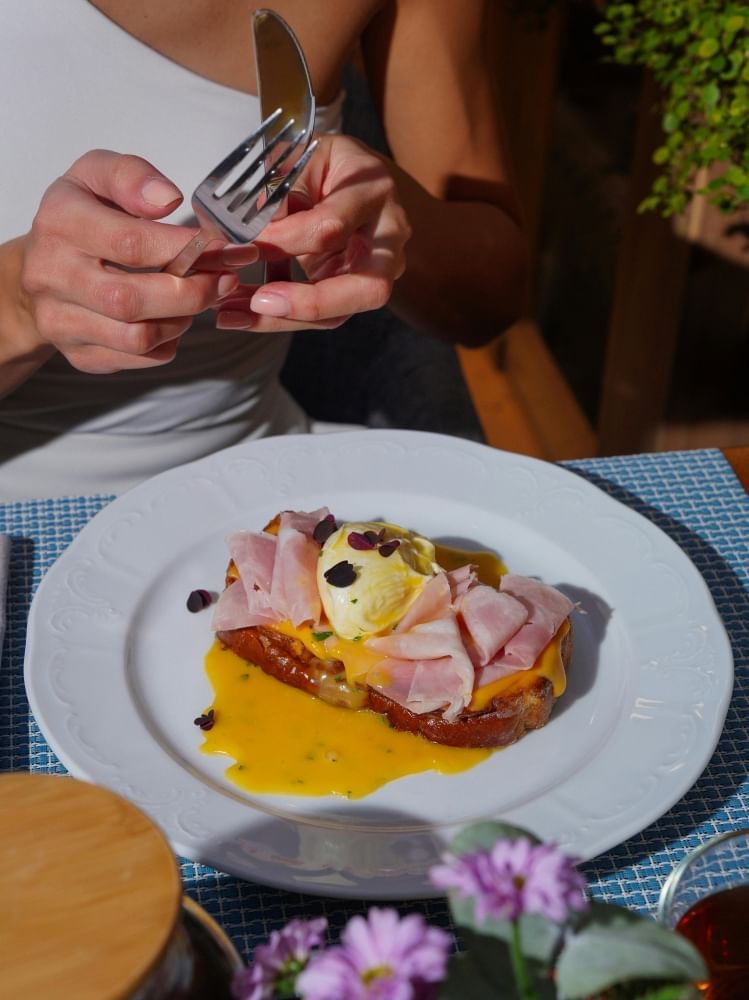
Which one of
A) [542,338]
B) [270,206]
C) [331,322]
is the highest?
[270,206]

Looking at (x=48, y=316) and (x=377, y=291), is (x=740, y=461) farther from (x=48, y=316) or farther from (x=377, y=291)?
(x=48, y=316)

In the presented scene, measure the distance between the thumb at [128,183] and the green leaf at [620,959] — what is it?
85 centimetres

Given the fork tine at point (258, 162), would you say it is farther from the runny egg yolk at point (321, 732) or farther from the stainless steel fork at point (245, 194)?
the runny egg yolk at point (321, 732)

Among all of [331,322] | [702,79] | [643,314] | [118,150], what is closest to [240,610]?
[331,322]

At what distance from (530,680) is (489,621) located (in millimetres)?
68

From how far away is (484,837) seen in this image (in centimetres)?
52

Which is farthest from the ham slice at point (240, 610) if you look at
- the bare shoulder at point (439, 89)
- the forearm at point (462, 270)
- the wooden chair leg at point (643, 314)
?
the wooden chair leg at point (643, 314)

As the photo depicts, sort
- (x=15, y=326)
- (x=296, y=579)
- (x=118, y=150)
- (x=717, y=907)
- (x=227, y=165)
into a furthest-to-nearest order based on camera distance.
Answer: (x=118, y=150) → (x=15, y=326) → (x=296, y=579) → (x=227, y=165) → (x=717, y=907)

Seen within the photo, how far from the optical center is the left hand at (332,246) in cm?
120

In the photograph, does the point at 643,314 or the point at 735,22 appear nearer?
the point at 735,22

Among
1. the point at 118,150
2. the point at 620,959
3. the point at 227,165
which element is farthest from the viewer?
the point at 118,150

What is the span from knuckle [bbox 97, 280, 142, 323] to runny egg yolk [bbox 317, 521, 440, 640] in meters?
0.31

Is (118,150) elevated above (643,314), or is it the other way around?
(118,150)

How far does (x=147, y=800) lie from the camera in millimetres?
908
